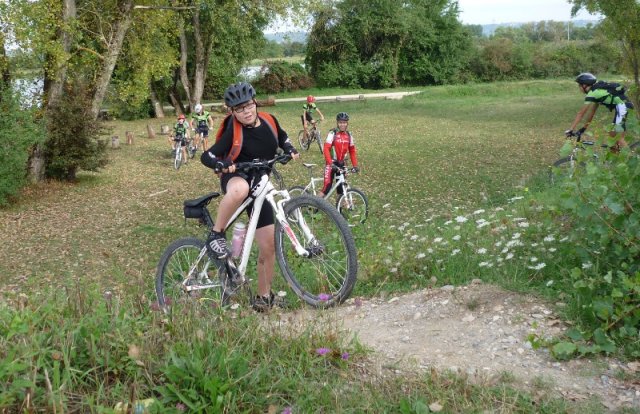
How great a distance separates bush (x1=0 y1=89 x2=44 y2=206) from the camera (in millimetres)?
14461

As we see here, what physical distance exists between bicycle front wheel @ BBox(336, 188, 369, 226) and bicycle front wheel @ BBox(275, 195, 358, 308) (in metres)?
5.17

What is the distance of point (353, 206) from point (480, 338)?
6788 mm

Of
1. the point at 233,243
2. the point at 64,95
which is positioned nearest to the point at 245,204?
the point at 233,243

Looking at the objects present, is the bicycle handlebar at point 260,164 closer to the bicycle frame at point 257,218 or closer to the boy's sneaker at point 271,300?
the bicycle frame at point 257,218

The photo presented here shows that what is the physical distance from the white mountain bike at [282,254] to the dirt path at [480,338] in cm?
35

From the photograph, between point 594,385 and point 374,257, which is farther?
point 374,257

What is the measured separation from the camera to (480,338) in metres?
4.21

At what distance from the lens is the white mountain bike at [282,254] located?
5.22m

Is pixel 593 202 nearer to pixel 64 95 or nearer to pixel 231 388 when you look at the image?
pixel 231 388

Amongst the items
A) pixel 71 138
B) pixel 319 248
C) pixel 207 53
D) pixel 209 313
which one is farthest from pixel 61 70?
pixel 207 53

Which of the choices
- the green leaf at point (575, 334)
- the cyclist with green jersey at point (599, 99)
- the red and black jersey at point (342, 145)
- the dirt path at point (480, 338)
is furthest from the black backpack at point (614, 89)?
the green leaf at point (575, 334)

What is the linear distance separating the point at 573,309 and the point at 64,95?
16.0 metres

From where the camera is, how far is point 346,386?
3377mm

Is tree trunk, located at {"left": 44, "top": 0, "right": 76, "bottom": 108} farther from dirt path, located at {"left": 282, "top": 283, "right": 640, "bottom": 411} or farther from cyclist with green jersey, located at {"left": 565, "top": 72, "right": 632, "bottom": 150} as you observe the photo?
dirt path, located at {"left": 282, "top": 283, "right": 640, "bottom": 411}
